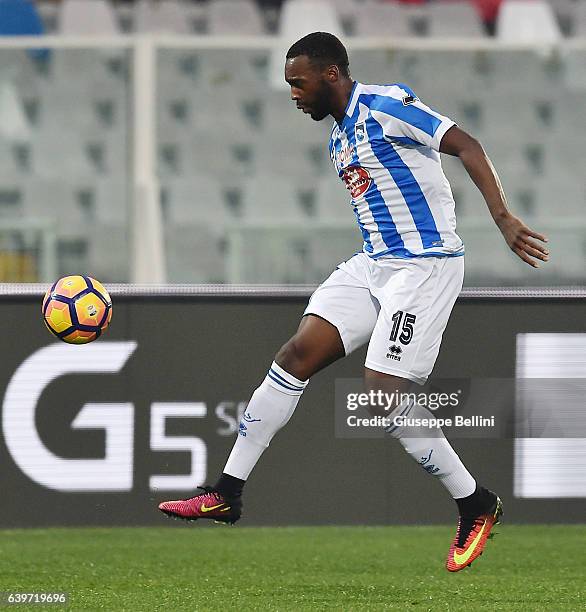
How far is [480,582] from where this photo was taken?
502 centimetres

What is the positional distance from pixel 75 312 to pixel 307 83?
4.41 ft

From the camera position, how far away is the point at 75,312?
17.0 feet

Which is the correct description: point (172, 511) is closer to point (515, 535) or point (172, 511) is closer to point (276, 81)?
point (515, 535)

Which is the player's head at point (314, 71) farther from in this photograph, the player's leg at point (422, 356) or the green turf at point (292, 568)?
the green turf at point (292, 568)

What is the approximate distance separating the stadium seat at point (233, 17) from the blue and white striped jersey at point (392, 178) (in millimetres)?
5638

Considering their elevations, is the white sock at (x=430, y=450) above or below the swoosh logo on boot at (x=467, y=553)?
above

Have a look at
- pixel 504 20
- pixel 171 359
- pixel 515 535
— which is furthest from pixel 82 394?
pixel 504 20

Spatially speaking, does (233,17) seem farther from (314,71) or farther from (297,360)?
(297,360)

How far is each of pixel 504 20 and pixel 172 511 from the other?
6611 millimetres

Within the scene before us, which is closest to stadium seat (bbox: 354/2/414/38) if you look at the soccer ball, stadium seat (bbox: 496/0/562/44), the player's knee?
stadium seat (bbox: 496/0/562/44)

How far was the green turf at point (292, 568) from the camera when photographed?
14.9ft

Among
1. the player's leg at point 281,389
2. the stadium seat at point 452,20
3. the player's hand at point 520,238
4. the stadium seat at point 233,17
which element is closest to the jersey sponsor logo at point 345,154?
the player's leg at point 281,389

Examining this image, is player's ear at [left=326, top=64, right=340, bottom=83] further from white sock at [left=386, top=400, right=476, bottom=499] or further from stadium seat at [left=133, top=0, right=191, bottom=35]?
stadium seat at [left=133, top=0, right=191, bottom=35]

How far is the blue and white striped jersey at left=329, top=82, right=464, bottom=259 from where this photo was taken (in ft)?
15.4
